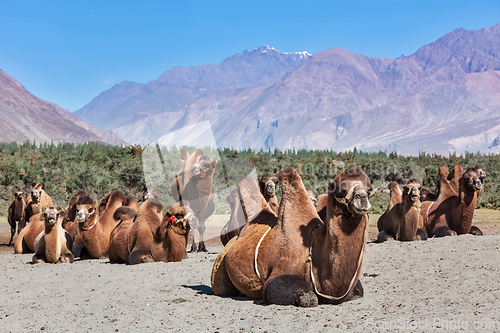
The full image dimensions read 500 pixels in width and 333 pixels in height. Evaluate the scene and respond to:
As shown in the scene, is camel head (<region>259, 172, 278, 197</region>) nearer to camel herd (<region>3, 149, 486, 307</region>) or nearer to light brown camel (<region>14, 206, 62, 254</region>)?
camel herd (<region>3, 149, 486, 307</region>)

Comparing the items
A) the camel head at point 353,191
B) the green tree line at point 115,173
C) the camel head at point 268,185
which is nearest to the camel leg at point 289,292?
the camel head at point 353,191

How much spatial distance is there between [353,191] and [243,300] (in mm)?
2105

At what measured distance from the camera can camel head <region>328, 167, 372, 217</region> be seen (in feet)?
13.7

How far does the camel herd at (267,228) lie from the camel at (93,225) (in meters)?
0.02

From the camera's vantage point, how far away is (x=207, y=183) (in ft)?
35.7

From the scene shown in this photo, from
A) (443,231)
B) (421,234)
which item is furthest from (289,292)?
(443,231)

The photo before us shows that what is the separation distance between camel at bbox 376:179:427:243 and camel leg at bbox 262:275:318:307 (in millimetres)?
6435

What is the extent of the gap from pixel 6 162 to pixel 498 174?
103 feet

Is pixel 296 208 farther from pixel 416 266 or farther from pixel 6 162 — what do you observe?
pixel 6 162

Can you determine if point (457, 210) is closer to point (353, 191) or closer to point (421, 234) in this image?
point (421, 234)

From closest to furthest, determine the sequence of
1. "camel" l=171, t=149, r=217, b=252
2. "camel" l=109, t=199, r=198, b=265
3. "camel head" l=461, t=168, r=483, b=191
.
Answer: "camel" l=109, t=199, r=198, b=265, "camel head" l=461, t=168, r=483, b=191, "camel" l=171, t=149, r=217, b=252

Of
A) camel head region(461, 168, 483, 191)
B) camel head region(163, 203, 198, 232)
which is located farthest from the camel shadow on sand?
camel head region(461, 168, 483, 191)

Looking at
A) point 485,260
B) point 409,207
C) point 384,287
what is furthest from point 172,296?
point 409,207

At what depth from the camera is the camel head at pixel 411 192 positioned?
10391 millimetres
